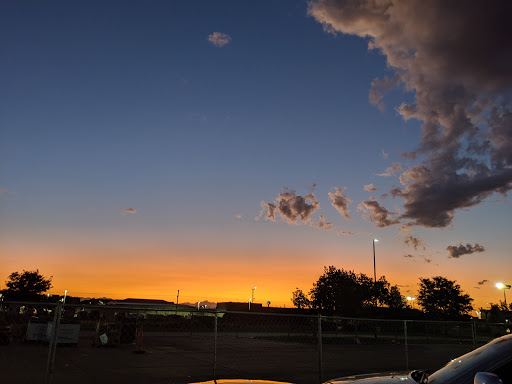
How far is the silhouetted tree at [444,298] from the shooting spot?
A: 73.9 meters

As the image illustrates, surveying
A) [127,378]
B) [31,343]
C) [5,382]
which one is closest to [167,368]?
[127,378]

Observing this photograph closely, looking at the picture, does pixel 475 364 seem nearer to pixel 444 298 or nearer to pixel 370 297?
pixel 370 297

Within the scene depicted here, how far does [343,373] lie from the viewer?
12312 mm

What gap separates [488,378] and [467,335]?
160 feet

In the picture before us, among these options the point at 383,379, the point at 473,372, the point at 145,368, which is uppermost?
the point at 473,372

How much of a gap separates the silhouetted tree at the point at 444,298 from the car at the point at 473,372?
7765 cm

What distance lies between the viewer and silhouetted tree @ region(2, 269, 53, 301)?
5794cm

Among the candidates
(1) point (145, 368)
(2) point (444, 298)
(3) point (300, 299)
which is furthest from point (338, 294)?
(2) point (444, 298)

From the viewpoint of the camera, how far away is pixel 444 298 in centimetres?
7525

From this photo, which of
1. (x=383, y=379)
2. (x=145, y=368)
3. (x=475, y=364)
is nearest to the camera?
(x=475, y=364)

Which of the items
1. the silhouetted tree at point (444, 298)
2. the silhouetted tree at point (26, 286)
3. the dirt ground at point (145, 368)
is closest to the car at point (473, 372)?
the dirt ground at point (145, 368)

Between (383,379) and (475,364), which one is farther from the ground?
(475,364)

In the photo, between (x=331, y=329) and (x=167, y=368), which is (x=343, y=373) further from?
(x=331, y=329)

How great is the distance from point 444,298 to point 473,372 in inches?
3215
